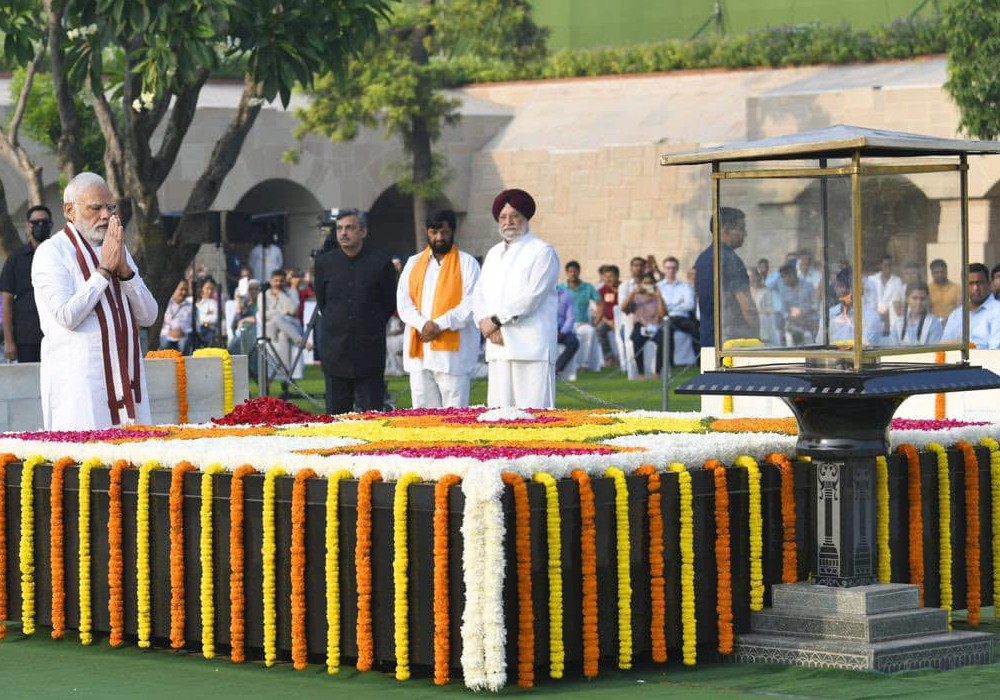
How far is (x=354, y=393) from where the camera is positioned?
42.1ft

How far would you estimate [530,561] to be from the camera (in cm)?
643

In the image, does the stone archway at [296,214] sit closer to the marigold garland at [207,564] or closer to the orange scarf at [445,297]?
the orange scarf at [445,297]

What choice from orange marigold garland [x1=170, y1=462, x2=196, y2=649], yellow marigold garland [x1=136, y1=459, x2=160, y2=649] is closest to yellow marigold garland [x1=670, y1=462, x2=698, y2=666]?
orange marigold garland [x1=170, y1=462, x2=196, y2=649]

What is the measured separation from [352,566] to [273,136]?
27.2 meters

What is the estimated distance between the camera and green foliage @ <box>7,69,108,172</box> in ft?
83.1

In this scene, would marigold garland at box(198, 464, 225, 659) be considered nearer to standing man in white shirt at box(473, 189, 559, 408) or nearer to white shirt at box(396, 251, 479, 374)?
standing man in white shirt at box(473, 189, 559, 408)

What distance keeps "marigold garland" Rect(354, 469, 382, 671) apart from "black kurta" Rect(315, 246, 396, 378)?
5903mm

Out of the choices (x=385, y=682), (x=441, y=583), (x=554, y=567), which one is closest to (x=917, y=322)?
(x=554, y=567)

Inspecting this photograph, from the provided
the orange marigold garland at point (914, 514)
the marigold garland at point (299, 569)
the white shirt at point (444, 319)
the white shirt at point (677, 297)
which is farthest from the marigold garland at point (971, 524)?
the white shirt at point (677, 297)


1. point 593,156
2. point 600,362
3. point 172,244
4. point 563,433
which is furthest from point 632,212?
point 563,433

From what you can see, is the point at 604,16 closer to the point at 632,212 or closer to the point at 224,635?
the point at 632,212

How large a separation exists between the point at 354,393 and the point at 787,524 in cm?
592

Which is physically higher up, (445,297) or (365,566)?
(445,297)

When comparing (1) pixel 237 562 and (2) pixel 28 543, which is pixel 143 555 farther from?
(2) pixel 28 543
